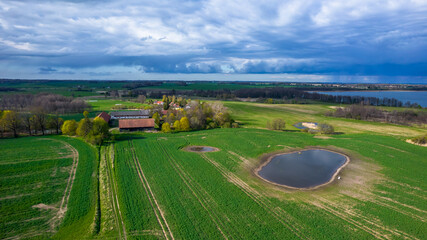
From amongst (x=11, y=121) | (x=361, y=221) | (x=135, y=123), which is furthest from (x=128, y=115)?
(x=361, y=221)

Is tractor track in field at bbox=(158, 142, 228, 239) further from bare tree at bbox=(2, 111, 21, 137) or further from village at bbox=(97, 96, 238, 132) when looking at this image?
bare tree at bbox=(2, 111, 21, 137)

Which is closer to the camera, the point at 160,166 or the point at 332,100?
the point at 160,166

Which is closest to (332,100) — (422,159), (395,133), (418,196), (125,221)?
(395,133)

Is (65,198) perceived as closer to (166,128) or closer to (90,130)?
(90,130)

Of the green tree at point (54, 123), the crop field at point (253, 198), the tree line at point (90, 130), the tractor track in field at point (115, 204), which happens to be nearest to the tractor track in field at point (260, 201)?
the crop field at point (253, 198)

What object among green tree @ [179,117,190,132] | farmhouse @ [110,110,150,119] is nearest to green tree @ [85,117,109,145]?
green tree @ [179,117,190,132]

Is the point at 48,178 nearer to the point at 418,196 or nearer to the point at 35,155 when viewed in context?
the point at 35,155

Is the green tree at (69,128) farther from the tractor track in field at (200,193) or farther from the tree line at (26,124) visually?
the tractor track in field at (200,193)
